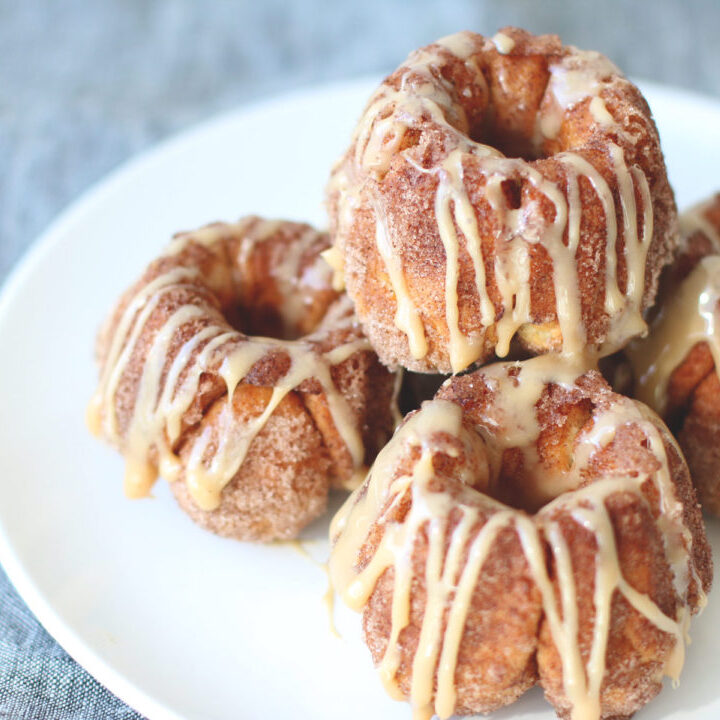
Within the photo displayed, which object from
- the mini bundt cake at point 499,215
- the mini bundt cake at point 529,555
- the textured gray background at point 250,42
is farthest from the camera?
the textured gray background at point 250,42

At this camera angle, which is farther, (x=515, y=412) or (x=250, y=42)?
(x=250, y=42)

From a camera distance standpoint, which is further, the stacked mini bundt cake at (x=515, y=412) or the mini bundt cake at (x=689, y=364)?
the mini bundt cake at (x=689, y=364)

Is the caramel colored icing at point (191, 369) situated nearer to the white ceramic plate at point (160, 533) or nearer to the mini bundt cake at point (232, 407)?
the mini bundt cake at point (232, 407)

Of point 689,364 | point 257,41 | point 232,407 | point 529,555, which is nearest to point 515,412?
point 529,555

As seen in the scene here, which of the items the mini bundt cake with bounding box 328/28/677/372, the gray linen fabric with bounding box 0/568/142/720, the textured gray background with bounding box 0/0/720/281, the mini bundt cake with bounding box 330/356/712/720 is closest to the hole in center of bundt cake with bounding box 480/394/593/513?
the mini bundt cake with bounding box 330/356/712/720

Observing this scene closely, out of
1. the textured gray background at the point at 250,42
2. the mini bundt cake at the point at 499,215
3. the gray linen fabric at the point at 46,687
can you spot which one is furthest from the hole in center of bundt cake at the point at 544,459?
the textured gray background at the point at 250,42

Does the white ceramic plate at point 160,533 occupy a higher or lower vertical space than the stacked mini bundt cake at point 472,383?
lower

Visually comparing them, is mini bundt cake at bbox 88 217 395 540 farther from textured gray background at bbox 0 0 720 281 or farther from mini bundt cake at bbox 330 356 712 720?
textured gray background at bbox 0 0 720 281

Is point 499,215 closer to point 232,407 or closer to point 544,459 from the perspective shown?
point 544,459
